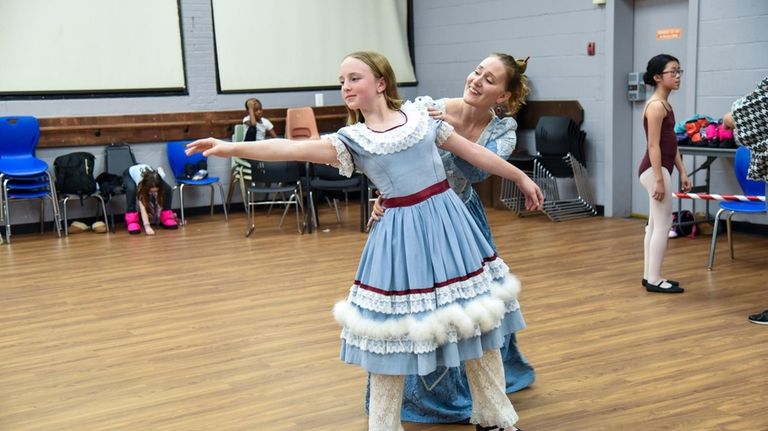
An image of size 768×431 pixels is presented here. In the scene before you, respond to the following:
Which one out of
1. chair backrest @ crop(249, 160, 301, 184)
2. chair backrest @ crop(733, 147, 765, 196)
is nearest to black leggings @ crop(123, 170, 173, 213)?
chair backrest @ crop(249, 160, 301, 184)

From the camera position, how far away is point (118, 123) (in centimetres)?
933

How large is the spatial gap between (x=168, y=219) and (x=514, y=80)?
6.34 meters

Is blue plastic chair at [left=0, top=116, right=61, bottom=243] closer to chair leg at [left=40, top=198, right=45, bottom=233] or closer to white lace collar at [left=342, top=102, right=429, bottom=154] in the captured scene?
chair leg at [left=40, top=198, right=45, bottom=233]

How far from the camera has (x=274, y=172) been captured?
838 cm

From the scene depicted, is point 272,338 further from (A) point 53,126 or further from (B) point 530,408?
(A) point 53,126

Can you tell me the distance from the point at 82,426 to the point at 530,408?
1782mm

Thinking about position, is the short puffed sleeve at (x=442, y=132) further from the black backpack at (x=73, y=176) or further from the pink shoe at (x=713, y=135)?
the black backpack at (x=73, y=176)

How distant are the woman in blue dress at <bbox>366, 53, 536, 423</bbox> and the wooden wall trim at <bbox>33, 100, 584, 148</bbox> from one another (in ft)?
18.8

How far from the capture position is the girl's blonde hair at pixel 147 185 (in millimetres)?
8867

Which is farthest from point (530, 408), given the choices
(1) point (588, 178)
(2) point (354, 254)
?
(1) point (588, 178)

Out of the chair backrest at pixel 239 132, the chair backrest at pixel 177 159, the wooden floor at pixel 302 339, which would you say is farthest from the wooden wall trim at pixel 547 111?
the chair backrest at pixel 177 159

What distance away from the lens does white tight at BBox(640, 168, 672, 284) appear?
5230 millimetres

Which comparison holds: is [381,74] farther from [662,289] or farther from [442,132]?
[662,289]

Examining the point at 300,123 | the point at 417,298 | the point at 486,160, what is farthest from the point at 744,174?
the point at 300,123
